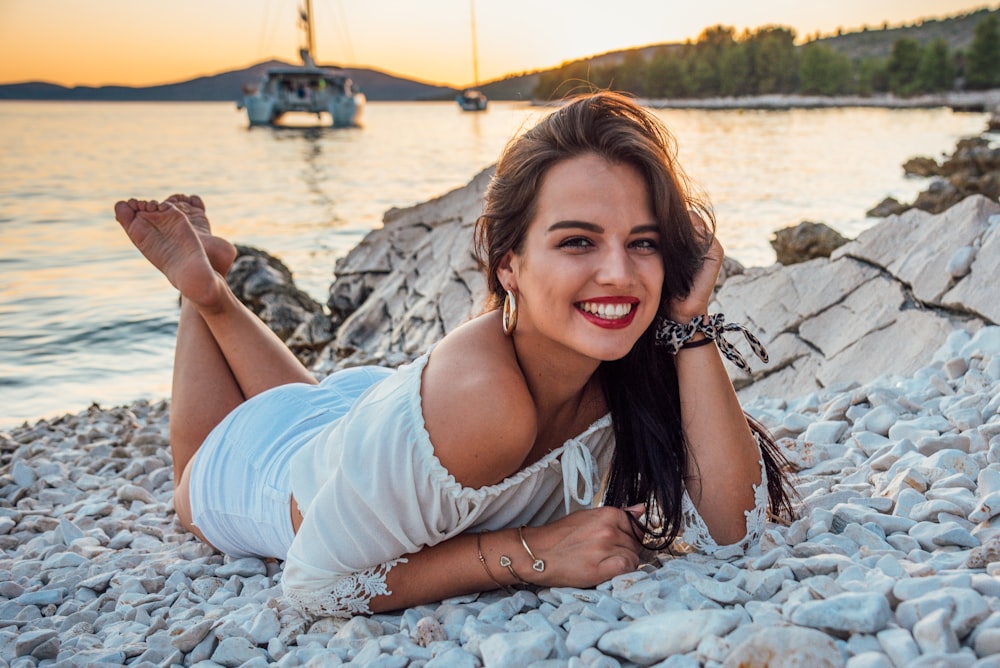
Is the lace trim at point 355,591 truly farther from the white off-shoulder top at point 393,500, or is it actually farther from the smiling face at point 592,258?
the smiling face at point 592,258

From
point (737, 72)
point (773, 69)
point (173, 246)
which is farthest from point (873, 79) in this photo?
point (173, 246)

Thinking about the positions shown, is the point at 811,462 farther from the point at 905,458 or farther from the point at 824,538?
the point at 824,538

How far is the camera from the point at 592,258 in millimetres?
1888

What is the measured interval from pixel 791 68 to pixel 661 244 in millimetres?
89945

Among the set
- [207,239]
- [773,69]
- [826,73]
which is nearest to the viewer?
[207,239]

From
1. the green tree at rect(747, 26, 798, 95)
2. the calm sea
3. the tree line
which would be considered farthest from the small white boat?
the calm sea

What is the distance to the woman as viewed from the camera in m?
1.88

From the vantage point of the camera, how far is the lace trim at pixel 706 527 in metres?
2.14

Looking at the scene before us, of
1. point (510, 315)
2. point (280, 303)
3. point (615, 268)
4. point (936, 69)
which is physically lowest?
point (280, 303)

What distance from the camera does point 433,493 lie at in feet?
6.25

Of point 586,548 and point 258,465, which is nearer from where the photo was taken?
point 586,548

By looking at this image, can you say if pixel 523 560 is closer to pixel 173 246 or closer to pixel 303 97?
pixel 173 246

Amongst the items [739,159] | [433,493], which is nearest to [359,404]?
[433,493]

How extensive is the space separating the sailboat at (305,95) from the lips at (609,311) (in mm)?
51442
